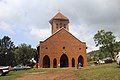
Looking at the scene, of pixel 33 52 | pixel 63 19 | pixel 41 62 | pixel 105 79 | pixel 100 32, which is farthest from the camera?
pixel 33 52

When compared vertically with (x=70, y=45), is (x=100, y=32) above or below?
above

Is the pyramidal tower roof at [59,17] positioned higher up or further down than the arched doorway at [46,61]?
higher up

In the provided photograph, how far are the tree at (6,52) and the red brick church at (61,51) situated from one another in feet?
128

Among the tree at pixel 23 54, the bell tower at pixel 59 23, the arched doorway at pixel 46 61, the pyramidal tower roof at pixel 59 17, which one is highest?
the pyramidal tower roof at pixel 59 17

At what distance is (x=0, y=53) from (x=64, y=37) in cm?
4453

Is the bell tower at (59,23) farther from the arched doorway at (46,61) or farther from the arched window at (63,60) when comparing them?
the arched doorway at (46,61)

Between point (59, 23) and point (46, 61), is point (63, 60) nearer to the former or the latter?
point (46, 61)

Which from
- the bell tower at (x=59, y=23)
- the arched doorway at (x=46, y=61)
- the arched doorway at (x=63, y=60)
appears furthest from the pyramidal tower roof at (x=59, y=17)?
the arched doorway at (x=46, y=61)

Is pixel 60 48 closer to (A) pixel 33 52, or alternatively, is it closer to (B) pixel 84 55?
(B) pixel 84 55

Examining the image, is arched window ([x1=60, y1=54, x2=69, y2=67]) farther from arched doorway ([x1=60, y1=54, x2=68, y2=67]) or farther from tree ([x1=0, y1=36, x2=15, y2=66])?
tree ([x1=0, y1=36, x2=15, y2=66])

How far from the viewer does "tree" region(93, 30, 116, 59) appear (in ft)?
321

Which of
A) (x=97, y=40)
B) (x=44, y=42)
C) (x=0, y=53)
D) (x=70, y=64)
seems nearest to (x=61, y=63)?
(x=70, y=64)

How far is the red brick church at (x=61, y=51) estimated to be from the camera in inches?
2635

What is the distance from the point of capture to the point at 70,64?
222 feet
